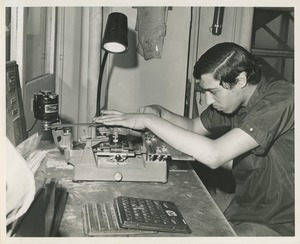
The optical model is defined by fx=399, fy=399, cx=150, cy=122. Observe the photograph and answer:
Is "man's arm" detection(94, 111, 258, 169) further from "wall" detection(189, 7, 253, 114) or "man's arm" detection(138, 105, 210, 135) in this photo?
"wall" detection(189, 7, 253, 114)

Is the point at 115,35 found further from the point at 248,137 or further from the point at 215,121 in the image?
the point at 248,137

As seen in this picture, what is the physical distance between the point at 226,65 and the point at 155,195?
0.66m

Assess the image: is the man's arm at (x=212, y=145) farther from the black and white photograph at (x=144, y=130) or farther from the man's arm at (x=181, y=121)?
the man's arm at (x=181, y=121)

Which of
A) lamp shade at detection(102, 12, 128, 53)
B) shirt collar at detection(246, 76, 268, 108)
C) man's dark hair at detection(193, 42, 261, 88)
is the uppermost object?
lamp shade at detection(102, 12, 128, 53)

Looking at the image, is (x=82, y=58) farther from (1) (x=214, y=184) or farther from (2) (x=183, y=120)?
(1) (x=214, y=184)

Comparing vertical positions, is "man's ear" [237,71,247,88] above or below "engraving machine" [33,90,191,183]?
above

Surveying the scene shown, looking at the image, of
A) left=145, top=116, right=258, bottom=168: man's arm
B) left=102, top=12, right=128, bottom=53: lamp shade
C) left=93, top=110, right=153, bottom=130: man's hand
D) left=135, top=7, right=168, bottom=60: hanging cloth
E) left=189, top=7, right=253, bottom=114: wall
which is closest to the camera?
left=145, top=116, right=258, bottom=168: man's arm

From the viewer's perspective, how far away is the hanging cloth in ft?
9.29

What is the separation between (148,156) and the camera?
1.59 metres

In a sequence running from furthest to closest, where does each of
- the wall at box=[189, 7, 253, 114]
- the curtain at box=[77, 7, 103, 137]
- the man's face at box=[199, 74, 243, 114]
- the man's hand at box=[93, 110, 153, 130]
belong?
1. the wall at box=[189, 7, 253, 114]
2. the curtain at box=[77, 7, 103, 137]
3. the man's face at box=[199, 74, 243, 114]
4. the man's hand at box=[93, 110, 153, 130]

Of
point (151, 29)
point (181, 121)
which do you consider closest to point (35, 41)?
point (151, 29)

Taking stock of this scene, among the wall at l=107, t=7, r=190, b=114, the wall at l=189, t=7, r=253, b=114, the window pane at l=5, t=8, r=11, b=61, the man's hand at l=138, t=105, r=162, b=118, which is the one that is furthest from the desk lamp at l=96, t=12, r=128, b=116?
the wall at l=189, t=7, r=253, b=114

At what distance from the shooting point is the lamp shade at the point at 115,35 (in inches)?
81.0

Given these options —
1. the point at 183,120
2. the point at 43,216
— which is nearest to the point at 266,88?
the point at 183,120
